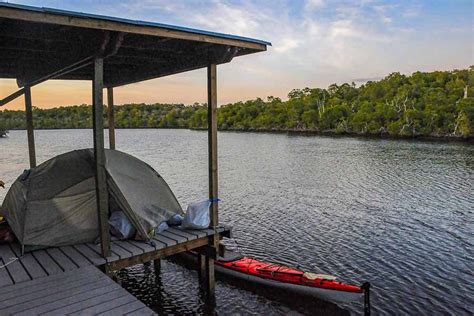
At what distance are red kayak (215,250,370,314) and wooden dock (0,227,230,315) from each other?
2331 mm

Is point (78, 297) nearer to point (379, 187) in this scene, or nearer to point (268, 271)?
point (268, 271)

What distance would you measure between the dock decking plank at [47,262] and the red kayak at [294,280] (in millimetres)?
4880

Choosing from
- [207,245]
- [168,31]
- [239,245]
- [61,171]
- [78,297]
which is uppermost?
[168,31]

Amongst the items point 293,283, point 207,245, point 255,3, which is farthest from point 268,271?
point 255,3

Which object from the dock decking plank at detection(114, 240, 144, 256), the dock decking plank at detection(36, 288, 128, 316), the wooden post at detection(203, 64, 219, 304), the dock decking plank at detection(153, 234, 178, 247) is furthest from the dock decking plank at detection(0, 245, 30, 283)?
the wooden post at detection(203, 64, 219, 304)

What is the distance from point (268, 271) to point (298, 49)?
975 inches

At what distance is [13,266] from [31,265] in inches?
10.8

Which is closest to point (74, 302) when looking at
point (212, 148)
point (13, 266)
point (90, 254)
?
point (90, 254)

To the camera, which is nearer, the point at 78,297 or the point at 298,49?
the point at 78,297

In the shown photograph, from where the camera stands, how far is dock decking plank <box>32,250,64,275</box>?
220 inches

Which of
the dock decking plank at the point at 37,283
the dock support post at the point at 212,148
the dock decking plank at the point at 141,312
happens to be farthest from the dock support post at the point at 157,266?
the dock decking plank at the point at 141,312

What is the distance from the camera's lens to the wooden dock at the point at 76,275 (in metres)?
4.32

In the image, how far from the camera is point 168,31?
5.89 m

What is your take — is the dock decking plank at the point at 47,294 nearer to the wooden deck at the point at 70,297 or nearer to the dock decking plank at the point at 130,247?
the wooden deck at the point at 70,297
